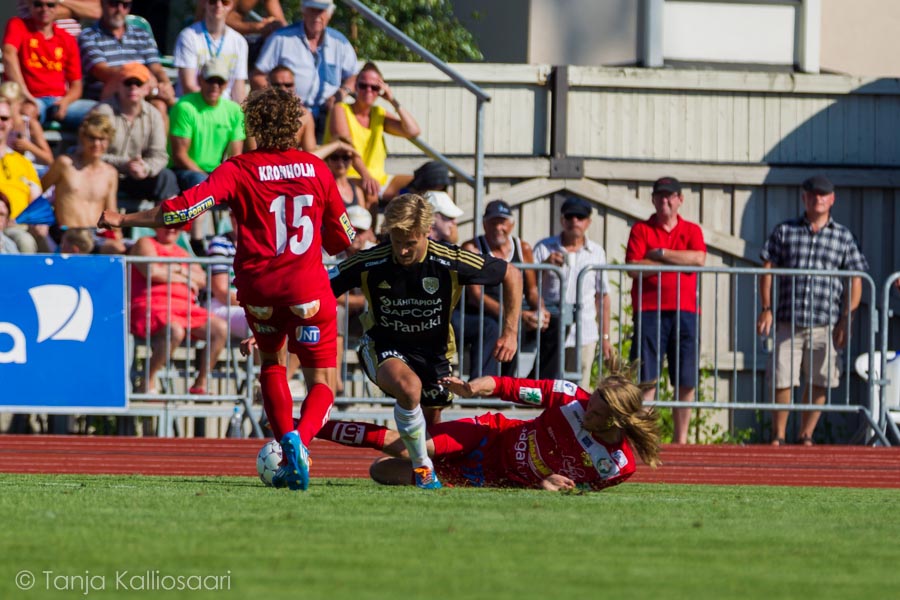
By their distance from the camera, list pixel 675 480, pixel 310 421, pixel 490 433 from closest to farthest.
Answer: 1. pixel 310 421
2. pixel 490 433
3. pixel 675 480

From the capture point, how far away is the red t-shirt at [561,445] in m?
8.45

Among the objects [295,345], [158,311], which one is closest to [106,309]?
[158,311]

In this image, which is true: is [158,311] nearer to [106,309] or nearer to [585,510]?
[106,309]

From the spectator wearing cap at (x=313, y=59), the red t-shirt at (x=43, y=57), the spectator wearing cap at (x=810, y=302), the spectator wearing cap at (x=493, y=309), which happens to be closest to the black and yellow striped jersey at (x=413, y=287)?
the spectator wearing cap at (x=493, y=309)

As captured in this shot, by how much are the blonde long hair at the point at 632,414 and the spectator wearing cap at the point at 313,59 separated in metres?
7.59

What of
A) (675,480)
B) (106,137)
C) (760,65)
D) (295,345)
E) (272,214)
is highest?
(760,65)

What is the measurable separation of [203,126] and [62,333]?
10.5 ft

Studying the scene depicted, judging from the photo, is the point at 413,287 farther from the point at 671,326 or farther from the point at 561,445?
the point at 671,326

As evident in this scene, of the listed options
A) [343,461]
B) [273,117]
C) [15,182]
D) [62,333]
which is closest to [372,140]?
[15,182]

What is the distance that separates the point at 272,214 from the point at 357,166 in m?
6.58

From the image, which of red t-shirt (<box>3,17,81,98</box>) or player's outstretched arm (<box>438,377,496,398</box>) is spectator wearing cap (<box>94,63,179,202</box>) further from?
player's outstretched arm (<box>438,377,496,398</box>)

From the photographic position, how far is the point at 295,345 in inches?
334

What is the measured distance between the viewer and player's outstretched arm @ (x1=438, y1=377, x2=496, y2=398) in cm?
792

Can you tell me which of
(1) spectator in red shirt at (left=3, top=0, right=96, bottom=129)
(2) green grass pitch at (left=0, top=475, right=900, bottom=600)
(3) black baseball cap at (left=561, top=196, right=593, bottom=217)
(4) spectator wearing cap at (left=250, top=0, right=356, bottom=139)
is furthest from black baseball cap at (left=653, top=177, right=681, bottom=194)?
(2) green grass pitch at (left=0, top=475, right=900, bottom=600)
